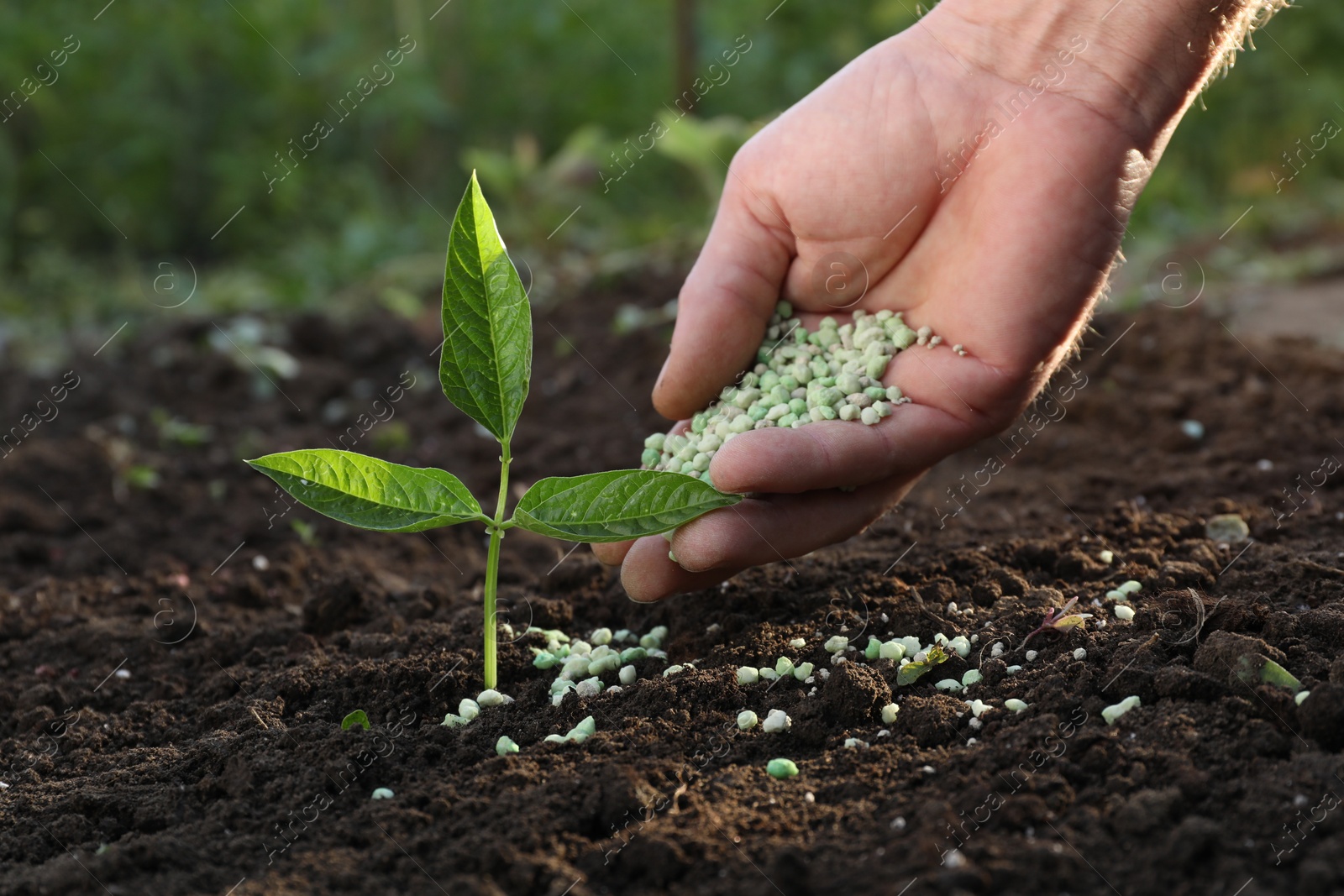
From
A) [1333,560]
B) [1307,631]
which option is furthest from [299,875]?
[1333,560]

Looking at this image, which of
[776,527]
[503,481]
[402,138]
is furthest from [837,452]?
[402,138]

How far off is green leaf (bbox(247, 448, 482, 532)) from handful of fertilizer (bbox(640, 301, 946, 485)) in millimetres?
442

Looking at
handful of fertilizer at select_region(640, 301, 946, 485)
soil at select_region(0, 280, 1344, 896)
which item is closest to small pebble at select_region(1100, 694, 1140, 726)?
soil at select_region(0, 280, 1344, 896)

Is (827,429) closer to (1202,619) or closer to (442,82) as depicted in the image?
(1202,619)

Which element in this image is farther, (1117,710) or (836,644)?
(836,644)

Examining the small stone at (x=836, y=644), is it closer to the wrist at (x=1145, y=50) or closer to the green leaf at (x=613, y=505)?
the green leaf at (x=613, y=505)

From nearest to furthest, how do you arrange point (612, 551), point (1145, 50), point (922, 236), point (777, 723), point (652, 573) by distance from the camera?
1. point (777, 723)
2. point (652, 573)
3. point (612, 551)
4. point (1145, 50)
5. point (922, 236)

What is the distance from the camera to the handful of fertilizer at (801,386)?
2.03m

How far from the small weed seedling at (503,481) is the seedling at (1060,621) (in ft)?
1.75

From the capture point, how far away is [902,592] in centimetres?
199

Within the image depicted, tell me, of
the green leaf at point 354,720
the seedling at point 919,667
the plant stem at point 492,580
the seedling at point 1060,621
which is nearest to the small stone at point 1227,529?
the seedling at point 1060,621

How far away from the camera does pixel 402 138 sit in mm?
7117

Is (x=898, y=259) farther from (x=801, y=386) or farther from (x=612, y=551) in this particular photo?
(x=612, y=551)

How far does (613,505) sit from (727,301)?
2.40ft
